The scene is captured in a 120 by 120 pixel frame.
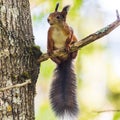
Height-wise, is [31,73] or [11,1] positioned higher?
[11,1]

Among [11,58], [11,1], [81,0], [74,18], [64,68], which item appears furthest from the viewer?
[74,18]

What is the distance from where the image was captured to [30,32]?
2139 millimetres

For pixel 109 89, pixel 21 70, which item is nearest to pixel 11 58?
pixel 21 70

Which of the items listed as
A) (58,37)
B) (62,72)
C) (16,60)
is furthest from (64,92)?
(16,60)

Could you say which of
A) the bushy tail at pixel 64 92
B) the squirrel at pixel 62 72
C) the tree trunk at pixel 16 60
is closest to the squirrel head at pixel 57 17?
the squirrel at pixel 62 72

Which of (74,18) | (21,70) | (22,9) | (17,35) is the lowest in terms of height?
(21,70)

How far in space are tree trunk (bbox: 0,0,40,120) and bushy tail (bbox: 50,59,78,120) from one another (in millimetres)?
269

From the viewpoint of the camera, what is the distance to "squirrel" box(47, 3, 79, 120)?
2.28 meters

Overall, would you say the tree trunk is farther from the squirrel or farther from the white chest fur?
the white chest fur

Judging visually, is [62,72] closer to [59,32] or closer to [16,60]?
[59,32]

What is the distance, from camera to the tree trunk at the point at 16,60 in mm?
1875

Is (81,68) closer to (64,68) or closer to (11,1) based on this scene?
(64,68)

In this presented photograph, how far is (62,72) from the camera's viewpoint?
2625mm

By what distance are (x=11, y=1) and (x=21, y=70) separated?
38cm
